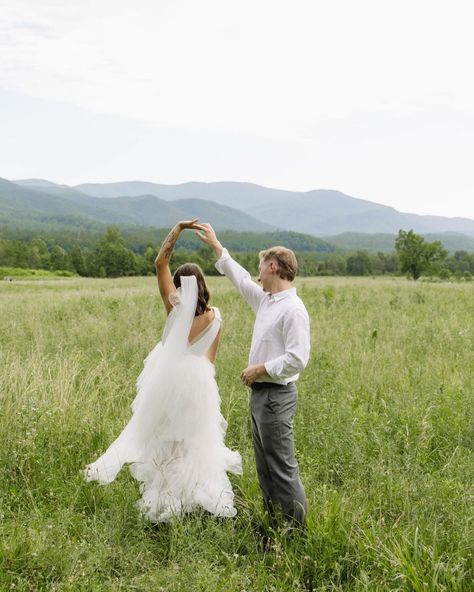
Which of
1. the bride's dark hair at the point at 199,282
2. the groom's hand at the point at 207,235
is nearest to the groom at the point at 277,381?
the groom's hand at the point at 207,235

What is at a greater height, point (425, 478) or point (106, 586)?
point (425, 478)

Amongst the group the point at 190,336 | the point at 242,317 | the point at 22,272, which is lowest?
the point at 22,272

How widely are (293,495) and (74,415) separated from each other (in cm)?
293

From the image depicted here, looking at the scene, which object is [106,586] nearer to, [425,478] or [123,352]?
[425,478]

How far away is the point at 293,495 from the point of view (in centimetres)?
398

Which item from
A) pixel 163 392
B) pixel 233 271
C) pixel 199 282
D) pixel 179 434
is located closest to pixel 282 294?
pixel 233 271

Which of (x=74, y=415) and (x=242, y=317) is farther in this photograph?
(x=242, y=317)

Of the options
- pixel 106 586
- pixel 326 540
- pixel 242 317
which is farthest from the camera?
pixel 242 317

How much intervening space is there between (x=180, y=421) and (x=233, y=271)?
131cm

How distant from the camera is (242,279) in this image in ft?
14.7

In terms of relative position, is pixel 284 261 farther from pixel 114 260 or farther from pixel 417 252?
pixel 114 260

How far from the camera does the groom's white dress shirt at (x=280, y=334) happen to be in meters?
3.77

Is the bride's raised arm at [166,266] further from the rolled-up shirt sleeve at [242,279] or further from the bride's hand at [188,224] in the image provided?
the rolled-up shirt sleeve at [242,279]

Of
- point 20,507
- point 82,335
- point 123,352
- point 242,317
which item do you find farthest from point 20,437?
point 242,317
